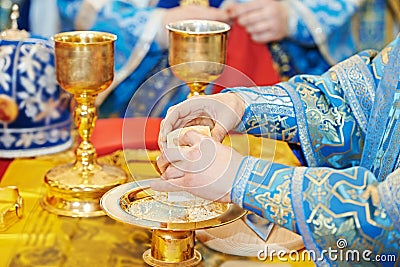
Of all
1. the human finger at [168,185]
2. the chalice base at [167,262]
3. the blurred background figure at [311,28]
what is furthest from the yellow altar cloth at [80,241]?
the blurred background figure at [311,28]

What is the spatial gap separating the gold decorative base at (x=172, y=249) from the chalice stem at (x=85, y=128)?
27 centimetres

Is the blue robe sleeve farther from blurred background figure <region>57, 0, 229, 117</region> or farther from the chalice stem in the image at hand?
blurred background figure <region>57, 0, 229, 117</region>

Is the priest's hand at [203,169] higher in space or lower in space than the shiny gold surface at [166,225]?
higher

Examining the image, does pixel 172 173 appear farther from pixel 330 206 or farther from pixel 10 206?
pixel 10 206

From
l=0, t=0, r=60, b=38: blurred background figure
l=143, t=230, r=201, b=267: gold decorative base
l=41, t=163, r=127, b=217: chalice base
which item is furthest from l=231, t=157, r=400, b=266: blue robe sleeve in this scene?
l=0, t=0, r=60, b=38: blurred background figure


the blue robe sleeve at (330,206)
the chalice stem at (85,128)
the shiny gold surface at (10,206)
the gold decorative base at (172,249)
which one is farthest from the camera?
the chalice stem at (85,128)

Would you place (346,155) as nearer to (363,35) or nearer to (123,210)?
(123,210)

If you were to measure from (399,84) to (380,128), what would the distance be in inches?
2.8

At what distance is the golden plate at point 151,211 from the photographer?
3.01 feet

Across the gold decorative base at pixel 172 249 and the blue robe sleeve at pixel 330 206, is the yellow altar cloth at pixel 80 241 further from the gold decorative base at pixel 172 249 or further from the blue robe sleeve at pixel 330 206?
the blue robe sleeve at pixel 330 206

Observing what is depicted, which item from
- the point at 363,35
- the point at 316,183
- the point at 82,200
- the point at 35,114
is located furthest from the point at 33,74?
the point at 363,35

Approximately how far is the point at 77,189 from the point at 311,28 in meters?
1.34

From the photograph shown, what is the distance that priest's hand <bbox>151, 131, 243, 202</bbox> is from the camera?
875mm

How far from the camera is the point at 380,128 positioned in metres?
1.09
